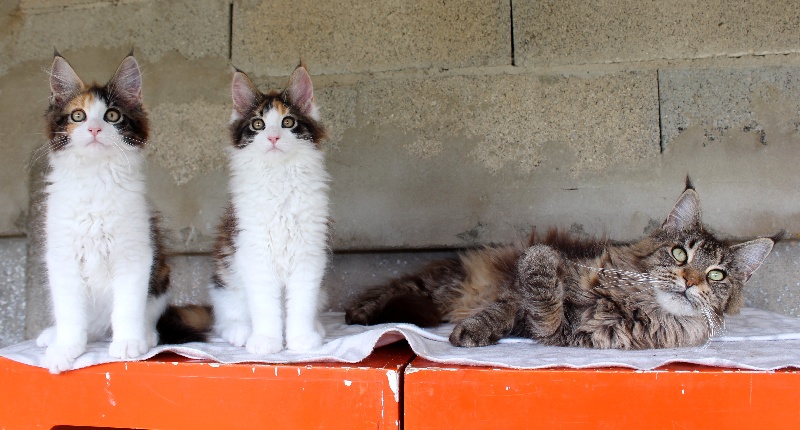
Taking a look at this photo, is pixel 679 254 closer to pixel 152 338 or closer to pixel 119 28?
pixel 152 338

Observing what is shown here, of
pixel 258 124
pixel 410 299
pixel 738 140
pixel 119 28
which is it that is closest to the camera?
pixel 258 124

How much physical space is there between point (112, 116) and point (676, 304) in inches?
60.5

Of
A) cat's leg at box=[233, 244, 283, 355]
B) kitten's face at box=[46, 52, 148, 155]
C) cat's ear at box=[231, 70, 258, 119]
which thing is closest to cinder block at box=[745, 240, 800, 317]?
cat's leg at box=[233, 244, 283, 355]

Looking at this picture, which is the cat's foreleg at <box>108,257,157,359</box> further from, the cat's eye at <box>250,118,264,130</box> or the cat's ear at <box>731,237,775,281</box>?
the cat's ear at <box>731,237,775,281</box>

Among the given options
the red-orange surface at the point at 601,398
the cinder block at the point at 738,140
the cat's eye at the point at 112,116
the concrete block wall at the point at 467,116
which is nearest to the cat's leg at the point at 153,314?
the cat's eye at the point at 112,116

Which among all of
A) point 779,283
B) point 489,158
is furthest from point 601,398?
point 779,283

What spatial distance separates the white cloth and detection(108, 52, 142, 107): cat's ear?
644mm

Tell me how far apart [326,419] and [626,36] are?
184cm

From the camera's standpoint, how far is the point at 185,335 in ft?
5.45

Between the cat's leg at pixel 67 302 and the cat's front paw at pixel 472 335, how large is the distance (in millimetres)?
927

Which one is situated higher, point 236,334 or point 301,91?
point 301,91

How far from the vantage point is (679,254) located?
1.64m

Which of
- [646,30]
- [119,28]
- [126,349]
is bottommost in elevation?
[126,349]

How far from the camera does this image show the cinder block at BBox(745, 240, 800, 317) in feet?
7.57
